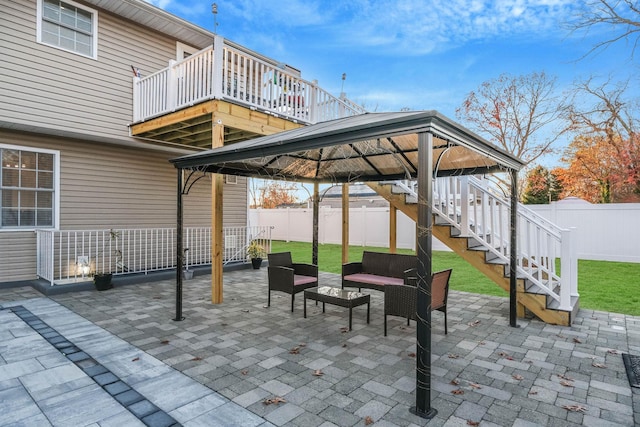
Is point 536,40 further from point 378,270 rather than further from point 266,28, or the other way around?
point 378,270

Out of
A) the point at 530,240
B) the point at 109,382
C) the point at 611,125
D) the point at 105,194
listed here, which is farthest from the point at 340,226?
the point at 109,382

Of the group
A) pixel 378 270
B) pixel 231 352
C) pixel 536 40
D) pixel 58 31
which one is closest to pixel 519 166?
pixel 378 270

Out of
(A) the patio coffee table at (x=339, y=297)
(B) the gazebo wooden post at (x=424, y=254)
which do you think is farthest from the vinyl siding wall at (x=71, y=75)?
(B) the gazebo wooden post at (x=424, y=254)

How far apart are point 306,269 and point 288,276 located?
77cm

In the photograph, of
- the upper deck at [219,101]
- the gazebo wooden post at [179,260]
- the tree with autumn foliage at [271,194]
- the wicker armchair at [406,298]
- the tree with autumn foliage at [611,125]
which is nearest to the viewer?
the wicker armchair at [406,298]

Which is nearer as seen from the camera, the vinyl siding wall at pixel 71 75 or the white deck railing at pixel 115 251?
the vinyl siding wall at pixel 71 75

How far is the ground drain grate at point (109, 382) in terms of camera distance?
2.63 meters

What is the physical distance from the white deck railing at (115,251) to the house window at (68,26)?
3.91 meters

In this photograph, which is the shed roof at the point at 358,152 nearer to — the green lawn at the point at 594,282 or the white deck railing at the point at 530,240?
the white deck railing at the point at 530,240

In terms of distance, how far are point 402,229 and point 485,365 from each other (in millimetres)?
11216

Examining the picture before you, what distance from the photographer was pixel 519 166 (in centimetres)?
505

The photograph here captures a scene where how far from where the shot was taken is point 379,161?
641 cm

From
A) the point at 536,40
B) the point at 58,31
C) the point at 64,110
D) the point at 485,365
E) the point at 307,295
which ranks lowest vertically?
the point at 485,365

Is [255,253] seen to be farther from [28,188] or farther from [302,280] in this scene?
[28,188]
